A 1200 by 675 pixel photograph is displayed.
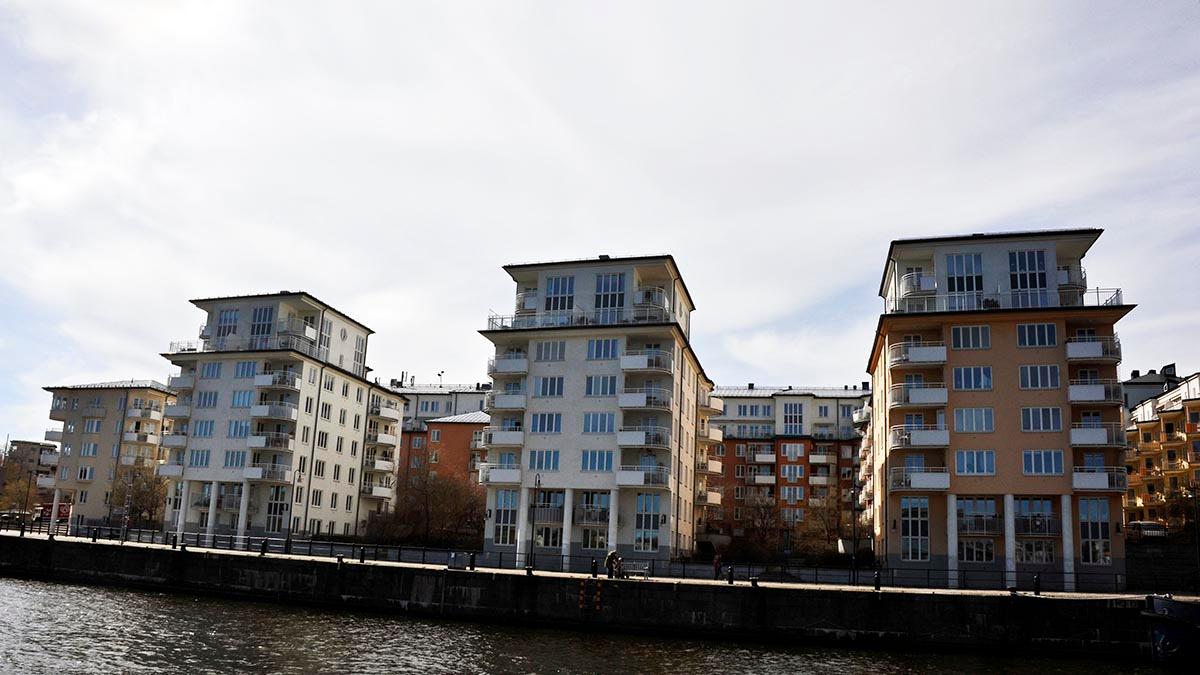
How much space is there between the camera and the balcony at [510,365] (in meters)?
71.7

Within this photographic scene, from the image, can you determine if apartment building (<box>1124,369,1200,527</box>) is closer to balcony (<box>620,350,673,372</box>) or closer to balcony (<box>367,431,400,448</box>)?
balcony (<box>620,350,673,372</box>)

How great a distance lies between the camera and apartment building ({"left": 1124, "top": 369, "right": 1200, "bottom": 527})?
9612cm

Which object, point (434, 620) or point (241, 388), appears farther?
point (241, 388)

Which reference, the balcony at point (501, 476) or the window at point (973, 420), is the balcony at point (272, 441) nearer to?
the balcony at point (501, 476)

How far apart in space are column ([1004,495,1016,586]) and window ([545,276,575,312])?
34710 millimetres

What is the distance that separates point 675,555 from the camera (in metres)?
72.2

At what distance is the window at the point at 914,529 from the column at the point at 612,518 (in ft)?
66.4

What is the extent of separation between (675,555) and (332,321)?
4533cm

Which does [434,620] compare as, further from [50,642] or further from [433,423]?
[433,423]

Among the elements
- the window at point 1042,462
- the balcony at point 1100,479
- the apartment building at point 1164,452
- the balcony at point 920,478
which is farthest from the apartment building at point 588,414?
the apartment building at point 1164,452

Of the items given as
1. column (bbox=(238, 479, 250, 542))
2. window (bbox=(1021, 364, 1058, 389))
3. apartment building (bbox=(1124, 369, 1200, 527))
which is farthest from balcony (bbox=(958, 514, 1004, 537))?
column (bbox=(238, 479, 250, 542))

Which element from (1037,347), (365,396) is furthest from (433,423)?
(1037,347)

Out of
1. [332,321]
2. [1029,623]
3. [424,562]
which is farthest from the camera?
[332,321]

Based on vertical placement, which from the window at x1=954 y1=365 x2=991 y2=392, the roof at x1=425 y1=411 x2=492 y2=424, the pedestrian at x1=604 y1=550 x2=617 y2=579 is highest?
the roof at x1=425 y1=411 x2=492 y2=424
